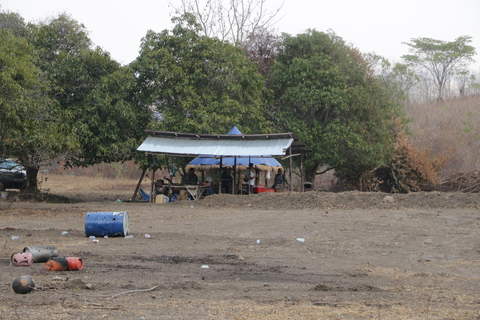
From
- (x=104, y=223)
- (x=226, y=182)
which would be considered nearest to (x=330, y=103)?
(x=226, y=182)

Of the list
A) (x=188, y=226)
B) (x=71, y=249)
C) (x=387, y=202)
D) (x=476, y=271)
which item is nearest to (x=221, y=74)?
(x=387, y=202)

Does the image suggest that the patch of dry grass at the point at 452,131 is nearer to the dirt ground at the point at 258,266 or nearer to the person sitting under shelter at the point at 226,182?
the person sitting under shelter at the point at 226,182

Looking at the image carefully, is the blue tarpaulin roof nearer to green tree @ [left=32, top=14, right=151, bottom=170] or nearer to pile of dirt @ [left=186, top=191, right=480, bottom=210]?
green tree @ [left=32, top=14, right=151, bottom=170]

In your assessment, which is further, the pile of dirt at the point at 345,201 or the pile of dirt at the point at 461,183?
the pile of dirt at the point at 461,183

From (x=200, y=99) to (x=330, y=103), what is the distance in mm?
6929

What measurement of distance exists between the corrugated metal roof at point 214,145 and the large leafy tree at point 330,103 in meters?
5.38

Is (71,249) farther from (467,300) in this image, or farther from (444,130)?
(444,130)

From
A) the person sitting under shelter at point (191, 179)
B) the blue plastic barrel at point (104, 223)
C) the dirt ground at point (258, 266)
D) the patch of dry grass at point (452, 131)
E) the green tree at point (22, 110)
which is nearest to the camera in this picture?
the dirt ground at point (258, 266)

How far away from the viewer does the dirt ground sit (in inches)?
237

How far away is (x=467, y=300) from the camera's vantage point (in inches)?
257

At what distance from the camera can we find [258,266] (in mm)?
8938

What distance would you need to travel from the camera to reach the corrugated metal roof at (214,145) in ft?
71.6

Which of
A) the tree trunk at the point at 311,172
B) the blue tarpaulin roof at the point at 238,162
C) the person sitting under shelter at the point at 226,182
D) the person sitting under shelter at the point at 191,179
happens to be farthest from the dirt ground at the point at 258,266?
the tree trunk at the point at 311,172

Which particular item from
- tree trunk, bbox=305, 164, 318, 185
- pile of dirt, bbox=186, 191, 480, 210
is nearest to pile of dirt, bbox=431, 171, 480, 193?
tree trunk, bbox=305, 164, 318, 185
